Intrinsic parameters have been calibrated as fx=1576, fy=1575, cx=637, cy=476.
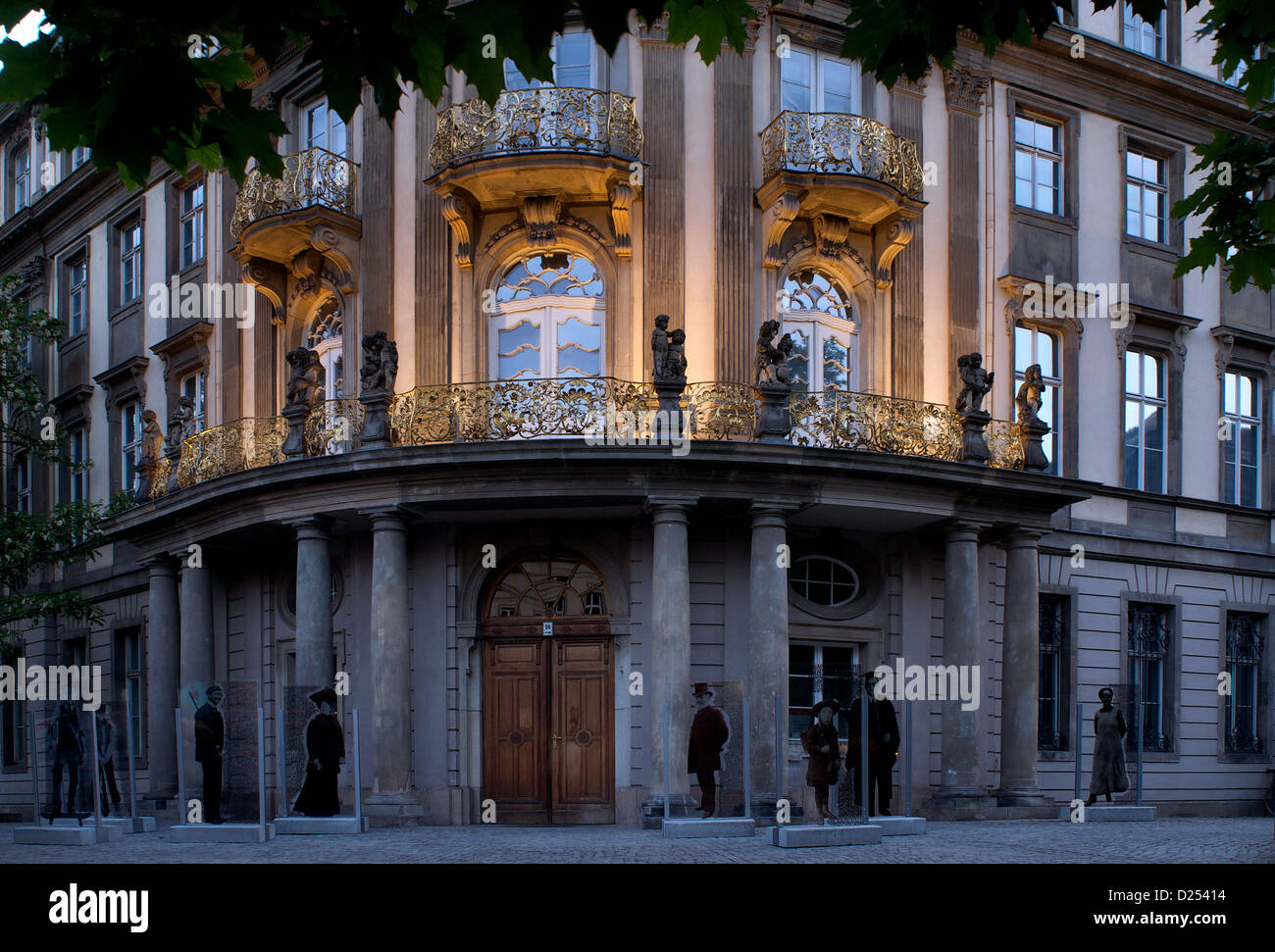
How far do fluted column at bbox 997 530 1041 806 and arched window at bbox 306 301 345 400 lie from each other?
10279 millimetres

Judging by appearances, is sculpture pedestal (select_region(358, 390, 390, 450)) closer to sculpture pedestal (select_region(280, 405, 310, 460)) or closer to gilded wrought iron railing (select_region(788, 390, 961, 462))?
sculpture pedestal (select_region(280, 405, 310, 460))

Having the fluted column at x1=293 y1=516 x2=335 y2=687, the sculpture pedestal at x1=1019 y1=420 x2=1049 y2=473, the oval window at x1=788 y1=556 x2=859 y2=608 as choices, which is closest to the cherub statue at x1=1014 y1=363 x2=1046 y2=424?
the sculpture pedestal at x1=1019 y1=420 x2=1049 y2=473

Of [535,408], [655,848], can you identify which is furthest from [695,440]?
[655,848]

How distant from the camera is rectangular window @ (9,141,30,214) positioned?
116 feet

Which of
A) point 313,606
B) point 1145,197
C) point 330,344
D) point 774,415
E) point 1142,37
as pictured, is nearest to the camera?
point 774,415

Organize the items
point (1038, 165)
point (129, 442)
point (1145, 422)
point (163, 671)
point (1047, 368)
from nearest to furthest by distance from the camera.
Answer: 1. point (163, 671)
2. point (1047, 368)
3. point (1038, 165)
4. point (1145, 422)
5. point (129, 442)

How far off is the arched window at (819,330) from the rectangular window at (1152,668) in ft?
23.2

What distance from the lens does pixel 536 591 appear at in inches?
863

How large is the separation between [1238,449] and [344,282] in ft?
51.9

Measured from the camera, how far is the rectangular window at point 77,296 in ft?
106

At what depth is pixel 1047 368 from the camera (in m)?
25.4

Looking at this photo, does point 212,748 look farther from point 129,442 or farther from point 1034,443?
point 129,442

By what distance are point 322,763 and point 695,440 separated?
19.5 feet

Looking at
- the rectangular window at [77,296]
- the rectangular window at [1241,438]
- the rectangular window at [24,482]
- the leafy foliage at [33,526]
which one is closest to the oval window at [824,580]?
the rectangular window at [1241,438]
